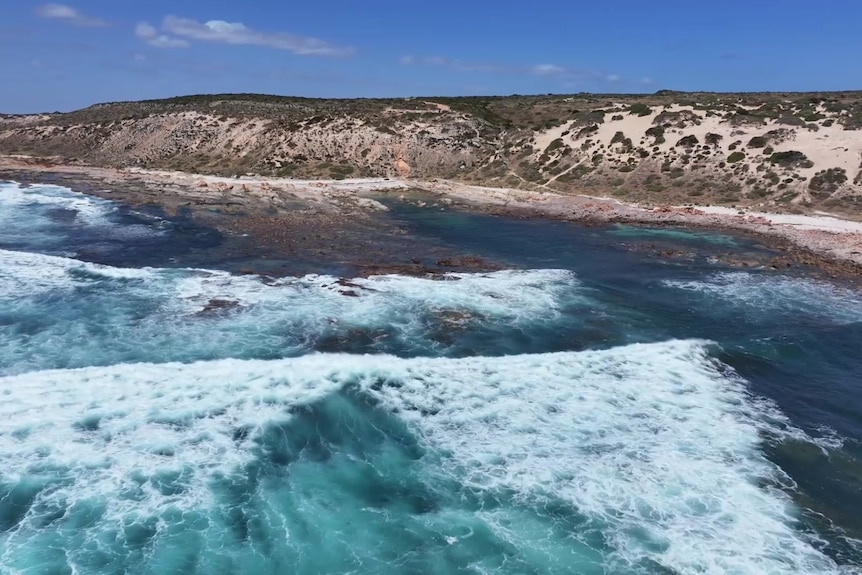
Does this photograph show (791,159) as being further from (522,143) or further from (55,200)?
(55,200)

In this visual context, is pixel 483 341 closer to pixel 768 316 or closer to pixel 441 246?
pixel 768 316

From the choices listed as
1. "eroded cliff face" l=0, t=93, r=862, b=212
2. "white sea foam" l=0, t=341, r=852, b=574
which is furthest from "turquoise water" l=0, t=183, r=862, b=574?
"eroded cliff face" l=0, t=93, r=862, b=212

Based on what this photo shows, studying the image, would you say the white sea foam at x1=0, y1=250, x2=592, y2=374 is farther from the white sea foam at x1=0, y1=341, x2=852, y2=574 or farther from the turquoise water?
the white sea foam at x1=0, y1=341, x2=852, y2=574

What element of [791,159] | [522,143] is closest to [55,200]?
[522,143]

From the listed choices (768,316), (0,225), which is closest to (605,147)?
(768,316)

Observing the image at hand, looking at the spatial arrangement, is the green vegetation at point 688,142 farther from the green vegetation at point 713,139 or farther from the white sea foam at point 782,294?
the white sea foam at point 782,294

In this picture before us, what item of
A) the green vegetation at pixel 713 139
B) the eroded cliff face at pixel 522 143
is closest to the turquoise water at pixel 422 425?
the eroded cliff face at pixel 522 143
